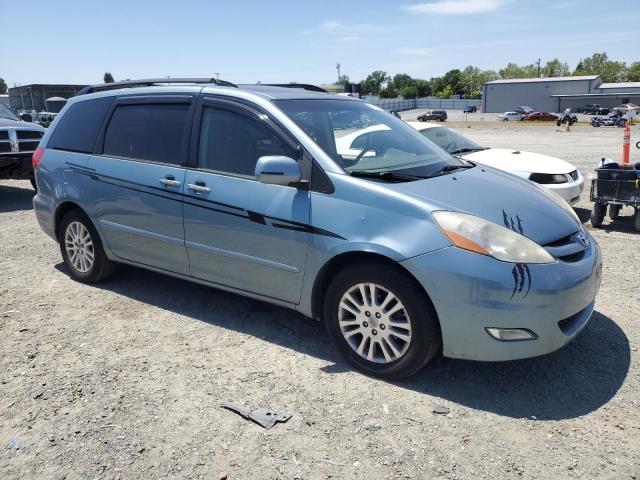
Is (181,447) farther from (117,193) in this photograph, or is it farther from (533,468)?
(117,193)

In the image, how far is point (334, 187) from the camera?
361 centimetres

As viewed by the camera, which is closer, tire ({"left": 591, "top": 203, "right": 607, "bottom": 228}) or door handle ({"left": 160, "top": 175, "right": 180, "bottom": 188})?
door handle ({"left": 160, "top": 175, "right": 180, "bottom": 188})

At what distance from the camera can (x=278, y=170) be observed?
3.61m

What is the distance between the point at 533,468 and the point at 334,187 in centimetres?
196

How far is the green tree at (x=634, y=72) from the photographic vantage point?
123m

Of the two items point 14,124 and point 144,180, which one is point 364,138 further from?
point 14,124

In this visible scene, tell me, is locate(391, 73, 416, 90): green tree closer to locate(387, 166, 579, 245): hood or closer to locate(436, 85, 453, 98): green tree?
locate(436, 85, 453, 98): green tree

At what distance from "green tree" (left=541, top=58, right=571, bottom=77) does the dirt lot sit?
496 feet

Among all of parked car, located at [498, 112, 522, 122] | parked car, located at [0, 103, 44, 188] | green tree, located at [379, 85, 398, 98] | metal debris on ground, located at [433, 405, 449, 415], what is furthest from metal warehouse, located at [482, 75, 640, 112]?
metal debris on ground, located at [433, 405, 449, 415]

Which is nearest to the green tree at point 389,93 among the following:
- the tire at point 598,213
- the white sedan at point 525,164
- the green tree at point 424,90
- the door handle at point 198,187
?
the green tree at point 424,90

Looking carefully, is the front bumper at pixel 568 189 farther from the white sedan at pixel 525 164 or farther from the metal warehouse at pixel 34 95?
the metal warehouse at pixel 34 95

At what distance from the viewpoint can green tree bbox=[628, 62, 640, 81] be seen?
403 feet

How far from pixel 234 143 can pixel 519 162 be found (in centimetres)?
535

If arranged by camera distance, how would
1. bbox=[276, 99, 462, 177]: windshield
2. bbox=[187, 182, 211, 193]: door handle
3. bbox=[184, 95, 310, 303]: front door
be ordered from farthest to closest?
bbox=[187, 182, 211, 193]: door handle
bbox=[276, 99, 462, 177]: windshield
bbox=[184, 95, 310, 303]: front door
